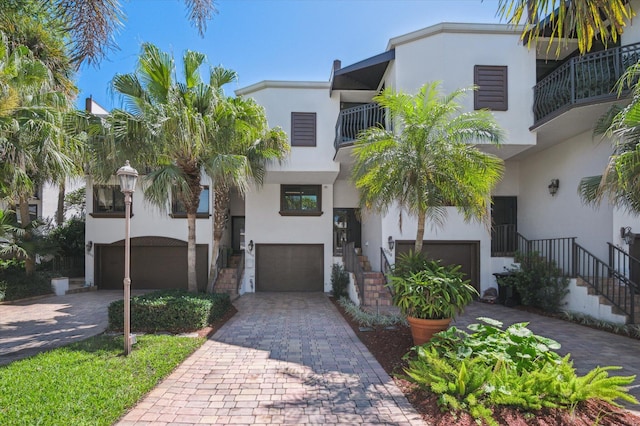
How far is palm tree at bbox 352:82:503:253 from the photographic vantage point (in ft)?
20.3

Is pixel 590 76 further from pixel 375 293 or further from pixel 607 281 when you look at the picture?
pixel 375 293

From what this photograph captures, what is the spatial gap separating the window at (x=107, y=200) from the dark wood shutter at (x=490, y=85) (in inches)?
534

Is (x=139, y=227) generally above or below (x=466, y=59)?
below

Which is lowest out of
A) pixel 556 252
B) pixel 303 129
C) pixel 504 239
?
pixel 556 252

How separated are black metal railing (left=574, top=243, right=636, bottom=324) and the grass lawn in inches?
358

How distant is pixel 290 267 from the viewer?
13.6 meters

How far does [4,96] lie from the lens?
6730 mm

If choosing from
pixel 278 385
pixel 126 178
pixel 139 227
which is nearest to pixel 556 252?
pixel 278 385

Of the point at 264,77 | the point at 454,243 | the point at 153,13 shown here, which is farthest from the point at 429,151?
the point at 264,77

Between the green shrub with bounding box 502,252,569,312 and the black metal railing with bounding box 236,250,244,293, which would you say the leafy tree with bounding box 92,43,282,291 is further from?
the green shrub with bounding box 502,252,569,312

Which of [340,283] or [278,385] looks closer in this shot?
[278,385]

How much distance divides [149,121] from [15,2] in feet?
9.96

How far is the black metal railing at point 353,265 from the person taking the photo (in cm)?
962

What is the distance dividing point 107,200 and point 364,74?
11.3m
